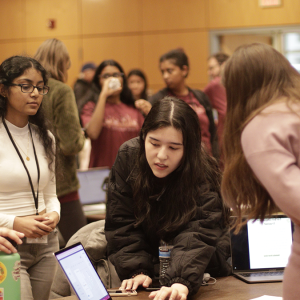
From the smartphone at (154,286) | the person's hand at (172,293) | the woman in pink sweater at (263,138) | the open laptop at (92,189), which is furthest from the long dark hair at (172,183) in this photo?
the open laptop at (92,189)

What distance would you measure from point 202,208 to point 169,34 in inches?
196

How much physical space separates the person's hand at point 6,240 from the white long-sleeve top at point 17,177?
0.14 metres

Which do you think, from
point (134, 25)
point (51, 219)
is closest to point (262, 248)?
point (51, 219)

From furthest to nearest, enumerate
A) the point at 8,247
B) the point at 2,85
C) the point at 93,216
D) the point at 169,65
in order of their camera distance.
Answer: the point at 169,65 → the point at 93,216 → the point at 2,85 → the point at 8,247

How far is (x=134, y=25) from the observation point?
6.46m

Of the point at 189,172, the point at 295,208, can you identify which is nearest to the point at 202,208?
the point at 189,172

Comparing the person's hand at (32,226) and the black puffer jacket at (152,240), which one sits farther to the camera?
the person's hand at (32,226)

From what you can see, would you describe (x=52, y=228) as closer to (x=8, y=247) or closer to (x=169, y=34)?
(x=8, y=247)

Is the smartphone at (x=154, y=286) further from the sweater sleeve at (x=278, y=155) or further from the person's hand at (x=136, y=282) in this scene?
the sweater sleeve at (x=278, y=155)

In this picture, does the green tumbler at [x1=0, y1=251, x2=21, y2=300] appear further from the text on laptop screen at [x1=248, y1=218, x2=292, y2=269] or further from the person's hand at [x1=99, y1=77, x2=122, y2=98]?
the person's hand at [x1=99, y1=77, x2=122, y2=98]

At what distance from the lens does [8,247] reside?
1.55 m

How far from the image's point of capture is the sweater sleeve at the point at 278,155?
41.3 inches

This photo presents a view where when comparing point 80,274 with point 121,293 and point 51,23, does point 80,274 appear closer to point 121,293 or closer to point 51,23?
point 121,293

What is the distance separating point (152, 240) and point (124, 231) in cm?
13
